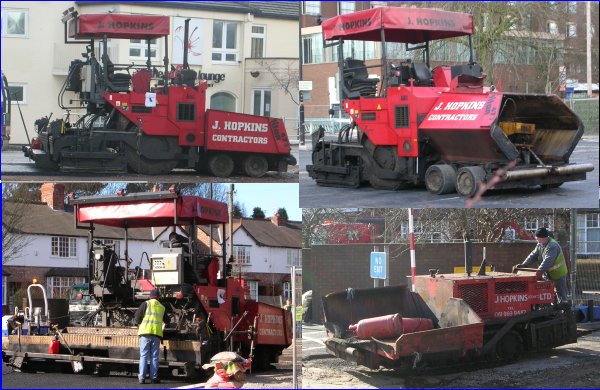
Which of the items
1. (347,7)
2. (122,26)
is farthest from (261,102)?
(347,7)

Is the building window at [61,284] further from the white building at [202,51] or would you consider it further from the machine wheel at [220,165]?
the machine wheel at [220,165]

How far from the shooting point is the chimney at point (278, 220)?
9231mm

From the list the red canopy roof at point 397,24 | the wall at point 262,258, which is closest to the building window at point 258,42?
the red canopy roof at point 397,24

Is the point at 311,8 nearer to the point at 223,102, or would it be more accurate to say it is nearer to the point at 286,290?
the point at 223,102

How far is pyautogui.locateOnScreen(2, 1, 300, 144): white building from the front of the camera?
11.8 m

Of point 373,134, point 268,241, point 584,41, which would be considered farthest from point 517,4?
point 268,241

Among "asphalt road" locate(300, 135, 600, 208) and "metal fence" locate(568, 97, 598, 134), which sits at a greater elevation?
"metal fence" locate(568, 97, 598, 134)

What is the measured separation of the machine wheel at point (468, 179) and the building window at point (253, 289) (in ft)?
8.12

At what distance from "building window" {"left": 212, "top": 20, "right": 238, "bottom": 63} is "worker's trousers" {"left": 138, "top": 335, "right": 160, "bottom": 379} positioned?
17.8 ft

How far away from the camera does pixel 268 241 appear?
31.6 feet

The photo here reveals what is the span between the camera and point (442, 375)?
8.13 metres

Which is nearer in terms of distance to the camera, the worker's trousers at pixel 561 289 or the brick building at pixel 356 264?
the brick building at pixel 356 264

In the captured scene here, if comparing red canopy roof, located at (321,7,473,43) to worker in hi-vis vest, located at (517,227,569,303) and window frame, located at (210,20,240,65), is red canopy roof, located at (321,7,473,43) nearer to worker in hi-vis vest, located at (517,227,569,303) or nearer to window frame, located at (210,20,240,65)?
window frame, located at (210,20,240,65)

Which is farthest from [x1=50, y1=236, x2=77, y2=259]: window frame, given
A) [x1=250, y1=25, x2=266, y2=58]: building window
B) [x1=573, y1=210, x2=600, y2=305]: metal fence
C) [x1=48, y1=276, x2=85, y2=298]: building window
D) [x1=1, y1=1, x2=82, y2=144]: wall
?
[x1=573, y1=210, x2=600, y2=305]: metal fence
